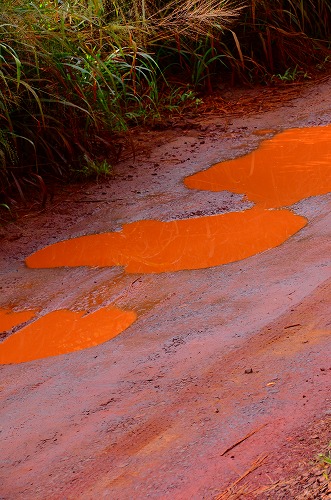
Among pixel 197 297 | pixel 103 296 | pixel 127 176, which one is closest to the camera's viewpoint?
pixel 197 297

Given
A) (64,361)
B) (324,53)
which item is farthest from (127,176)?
(324,53)

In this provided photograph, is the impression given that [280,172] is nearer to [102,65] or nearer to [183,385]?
[102,65]

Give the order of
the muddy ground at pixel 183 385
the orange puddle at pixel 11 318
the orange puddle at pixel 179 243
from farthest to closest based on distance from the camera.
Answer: the orange puddle at pixel 179 243 < the orange puddle at pixel 11 318 < the muddy ground at pixel 183 385

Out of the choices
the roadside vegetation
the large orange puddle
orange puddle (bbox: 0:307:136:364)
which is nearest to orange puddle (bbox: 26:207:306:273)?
the large orange puddle

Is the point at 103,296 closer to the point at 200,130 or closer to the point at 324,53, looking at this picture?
the point at 200,130

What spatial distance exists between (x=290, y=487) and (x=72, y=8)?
154 inches

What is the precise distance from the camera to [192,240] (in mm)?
3951

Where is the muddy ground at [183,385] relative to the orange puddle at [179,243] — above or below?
above

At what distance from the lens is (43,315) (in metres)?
3.40

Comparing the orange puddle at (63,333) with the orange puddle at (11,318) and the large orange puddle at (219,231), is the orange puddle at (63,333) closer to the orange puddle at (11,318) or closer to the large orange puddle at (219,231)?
the orange puddle at (11,318)

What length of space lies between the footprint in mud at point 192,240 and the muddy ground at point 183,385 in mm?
89

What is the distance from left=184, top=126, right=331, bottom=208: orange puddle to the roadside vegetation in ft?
2.34

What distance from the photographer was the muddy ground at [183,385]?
6.79 ft

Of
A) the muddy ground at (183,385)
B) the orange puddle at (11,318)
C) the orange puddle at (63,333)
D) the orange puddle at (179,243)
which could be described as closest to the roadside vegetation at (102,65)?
the orange puddle at (179,243)
